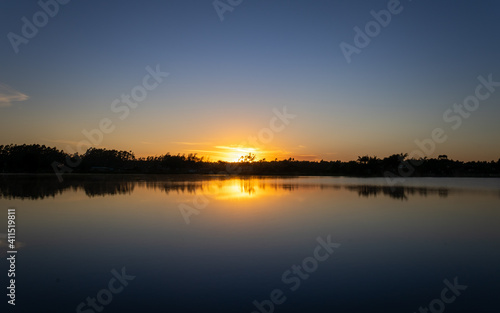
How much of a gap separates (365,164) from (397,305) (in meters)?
92.9

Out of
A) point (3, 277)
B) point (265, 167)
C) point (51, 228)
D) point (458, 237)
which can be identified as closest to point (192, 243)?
point (3, 277)

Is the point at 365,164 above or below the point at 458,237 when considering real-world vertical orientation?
above

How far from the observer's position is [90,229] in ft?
38.0

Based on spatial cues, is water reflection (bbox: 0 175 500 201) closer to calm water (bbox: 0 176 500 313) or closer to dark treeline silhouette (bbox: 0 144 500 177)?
calm water (bbox: 0 176 500 313)

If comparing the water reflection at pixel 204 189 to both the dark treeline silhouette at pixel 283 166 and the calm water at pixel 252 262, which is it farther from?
the dark treeline silhouette at pixel 283 166

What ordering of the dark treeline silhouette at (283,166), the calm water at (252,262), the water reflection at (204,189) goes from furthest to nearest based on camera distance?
1. the dark treeline silhouette at (283,166)
2. the water reflection at (204,189)
3. the calm water at (252,262)

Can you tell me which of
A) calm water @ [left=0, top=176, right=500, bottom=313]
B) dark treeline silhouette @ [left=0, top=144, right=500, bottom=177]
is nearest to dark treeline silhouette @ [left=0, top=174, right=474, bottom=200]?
calm water @ [left=0, top=176, right=500, bottom=313]

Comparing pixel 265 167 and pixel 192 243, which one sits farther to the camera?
pixel 265 167

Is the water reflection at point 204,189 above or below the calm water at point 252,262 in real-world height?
above

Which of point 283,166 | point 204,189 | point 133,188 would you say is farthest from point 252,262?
point 283,166

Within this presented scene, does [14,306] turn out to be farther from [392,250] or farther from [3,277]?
[392,250]

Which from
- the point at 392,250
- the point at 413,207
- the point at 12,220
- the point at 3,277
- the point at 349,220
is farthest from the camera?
the point at 413,207

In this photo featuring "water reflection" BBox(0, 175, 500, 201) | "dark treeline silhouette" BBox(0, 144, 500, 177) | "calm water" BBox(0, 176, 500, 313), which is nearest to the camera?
"calm water" BBox(0, 176, 500, 313)

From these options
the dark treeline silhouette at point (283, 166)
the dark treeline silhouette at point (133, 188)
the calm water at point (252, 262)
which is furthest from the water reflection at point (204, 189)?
the dark treeline silhouette at point (283, 166)
